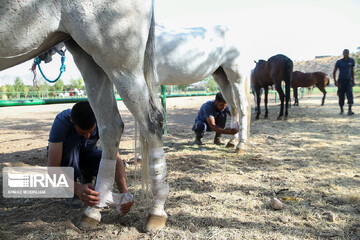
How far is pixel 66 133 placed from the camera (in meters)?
2.02

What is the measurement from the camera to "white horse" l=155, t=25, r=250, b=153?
3021mm

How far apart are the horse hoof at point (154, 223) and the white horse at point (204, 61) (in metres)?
1.77

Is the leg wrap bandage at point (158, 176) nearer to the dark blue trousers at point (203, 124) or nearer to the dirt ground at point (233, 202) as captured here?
the dirt ground at point (233, 202)

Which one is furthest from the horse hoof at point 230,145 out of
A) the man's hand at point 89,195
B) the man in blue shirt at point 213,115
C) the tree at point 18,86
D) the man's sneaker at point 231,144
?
the tree at point 18,86

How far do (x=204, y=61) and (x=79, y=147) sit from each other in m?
1.89

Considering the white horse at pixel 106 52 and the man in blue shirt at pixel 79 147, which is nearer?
the white horse at pixel 106 52

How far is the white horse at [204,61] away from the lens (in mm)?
3021

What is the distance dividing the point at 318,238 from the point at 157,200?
1.09 metres

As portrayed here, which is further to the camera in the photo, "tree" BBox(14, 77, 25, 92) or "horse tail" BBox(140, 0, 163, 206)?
"tree" BBox(14, 77, 25, 92)

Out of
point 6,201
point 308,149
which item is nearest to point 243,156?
point 308,149

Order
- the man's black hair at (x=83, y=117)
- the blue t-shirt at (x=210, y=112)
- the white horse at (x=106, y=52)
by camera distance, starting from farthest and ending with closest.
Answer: the blue t-shirt at (x=210, y=112) < the man's black hair at (x=83, y=117) < the white horse at (x=106, y=52)

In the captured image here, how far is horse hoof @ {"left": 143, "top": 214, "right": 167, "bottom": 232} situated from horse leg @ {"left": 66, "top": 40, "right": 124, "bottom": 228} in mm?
333

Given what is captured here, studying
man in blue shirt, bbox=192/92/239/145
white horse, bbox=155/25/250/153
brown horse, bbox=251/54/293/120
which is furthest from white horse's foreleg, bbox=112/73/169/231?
brown horse, bbox=251/54/293/120

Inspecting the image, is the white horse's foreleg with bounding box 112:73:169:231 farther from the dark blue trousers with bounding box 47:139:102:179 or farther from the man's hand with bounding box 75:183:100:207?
the dark blue trousers with bounding box 47:139:102:179
